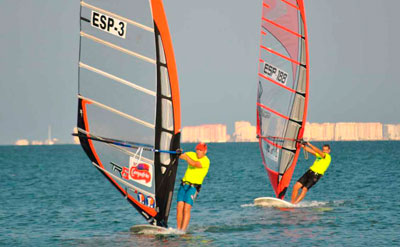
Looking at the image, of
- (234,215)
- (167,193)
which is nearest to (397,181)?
(234,215)

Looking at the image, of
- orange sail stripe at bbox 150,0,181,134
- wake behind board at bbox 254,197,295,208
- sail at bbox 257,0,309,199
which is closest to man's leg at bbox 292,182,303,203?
wake behind board at bbox 254,197,295,208

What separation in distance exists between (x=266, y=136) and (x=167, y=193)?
21.1 ft

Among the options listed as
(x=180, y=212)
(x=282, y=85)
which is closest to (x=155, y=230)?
(x=180, y=212)

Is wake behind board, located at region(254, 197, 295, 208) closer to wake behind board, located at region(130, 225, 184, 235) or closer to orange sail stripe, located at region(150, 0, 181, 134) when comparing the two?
wake behind board, located at region(130, 225, 184, 235)

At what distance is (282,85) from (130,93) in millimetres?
7231

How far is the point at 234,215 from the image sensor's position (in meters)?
15.2

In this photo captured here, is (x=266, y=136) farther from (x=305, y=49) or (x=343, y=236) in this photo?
(x=343, y=236)

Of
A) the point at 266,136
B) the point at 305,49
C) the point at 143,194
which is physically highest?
the point at 305,49

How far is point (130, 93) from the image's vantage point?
10.5 meters

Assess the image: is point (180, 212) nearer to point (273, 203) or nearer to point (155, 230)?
point (155, 230)

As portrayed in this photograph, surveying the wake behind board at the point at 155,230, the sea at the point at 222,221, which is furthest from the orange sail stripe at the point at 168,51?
the sea at the point at 222,221

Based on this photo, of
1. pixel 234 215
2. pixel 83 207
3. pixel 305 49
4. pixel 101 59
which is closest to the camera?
pixel 101 59

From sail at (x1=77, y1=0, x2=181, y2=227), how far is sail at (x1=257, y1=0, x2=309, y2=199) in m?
6.34

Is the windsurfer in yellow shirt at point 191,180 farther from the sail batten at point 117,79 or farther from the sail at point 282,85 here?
the sail at point 282,85
